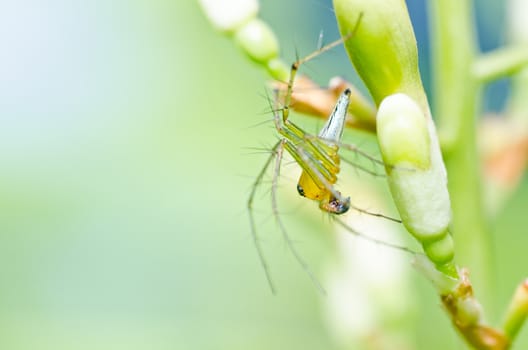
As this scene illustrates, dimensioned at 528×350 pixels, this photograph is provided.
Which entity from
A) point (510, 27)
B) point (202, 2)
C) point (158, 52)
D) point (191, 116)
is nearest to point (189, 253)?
point (191, 116)

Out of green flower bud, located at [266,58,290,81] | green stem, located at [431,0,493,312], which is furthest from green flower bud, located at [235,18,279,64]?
green stem, located at [431,0,493,312]

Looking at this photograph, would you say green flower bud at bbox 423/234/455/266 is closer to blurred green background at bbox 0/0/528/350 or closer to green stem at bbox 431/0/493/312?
green stem at bbox 431/0/493/312

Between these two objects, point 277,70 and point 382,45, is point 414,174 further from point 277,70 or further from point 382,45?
point 277,70

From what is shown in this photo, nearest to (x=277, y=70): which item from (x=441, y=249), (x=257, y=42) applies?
(x=257, y=42)

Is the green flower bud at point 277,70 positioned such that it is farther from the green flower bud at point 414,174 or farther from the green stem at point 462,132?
the green flower bud at point 414,174

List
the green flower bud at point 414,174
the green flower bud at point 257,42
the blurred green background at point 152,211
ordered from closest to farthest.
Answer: the green flower bud at point 414,174 < the green flower bud at point 257,42 < the blurred green background at point 152,211

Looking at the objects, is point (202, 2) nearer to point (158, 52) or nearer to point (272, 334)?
point (272, 334)

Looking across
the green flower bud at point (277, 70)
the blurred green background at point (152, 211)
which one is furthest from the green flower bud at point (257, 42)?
the blurred green background at point (152, 211)
